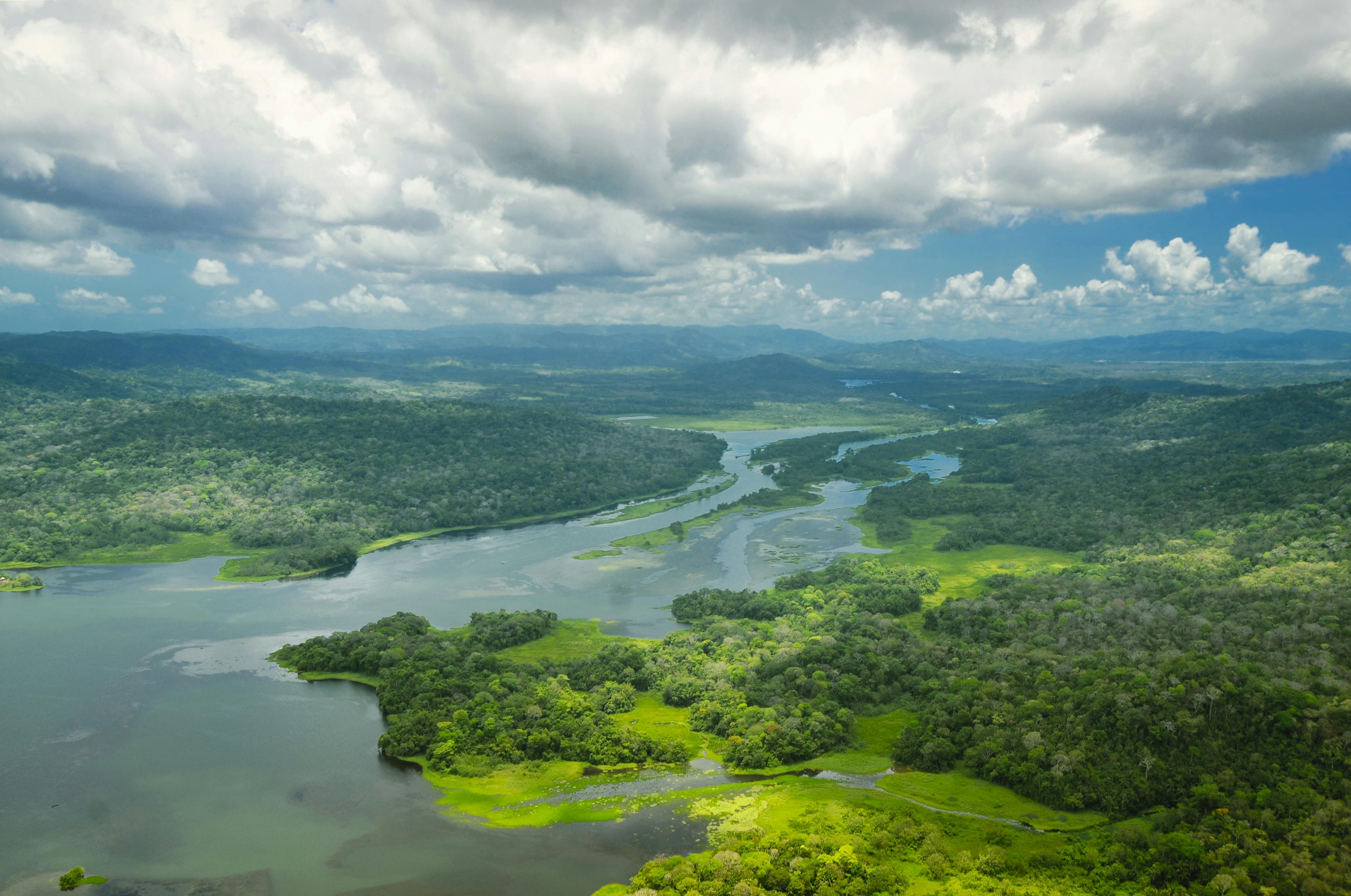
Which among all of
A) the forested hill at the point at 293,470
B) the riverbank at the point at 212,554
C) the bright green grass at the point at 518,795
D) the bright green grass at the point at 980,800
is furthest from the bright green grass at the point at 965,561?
the riverbank at the point at 212,554

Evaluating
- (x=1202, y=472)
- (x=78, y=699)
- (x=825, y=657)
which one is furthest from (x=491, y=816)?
(x=1202, y=472)

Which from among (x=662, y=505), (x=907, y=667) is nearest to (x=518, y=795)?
(x=907, y=667)

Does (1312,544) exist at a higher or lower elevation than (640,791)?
higher

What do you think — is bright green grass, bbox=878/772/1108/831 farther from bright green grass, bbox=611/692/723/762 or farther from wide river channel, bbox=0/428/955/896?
wide river channel, bbox=0/428/955/896

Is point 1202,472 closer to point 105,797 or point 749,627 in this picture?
point 749,627

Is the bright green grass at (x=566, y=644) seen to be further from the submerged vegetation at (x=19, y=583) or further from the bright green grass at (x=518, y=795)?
the submerged vegetation at (x=19, y=583)

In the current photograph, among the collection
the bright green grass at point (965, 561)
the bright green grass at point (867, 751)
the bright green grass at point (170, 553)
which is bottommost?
the bright green grass at point (867, 751)

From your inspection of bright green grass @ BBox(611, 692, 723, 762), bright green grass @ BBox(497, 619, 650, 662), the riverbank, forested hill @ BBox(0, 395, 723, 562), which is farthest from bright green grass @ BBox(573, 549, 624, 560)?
bright green grass @ BBox(611, 692, 723, 762)
